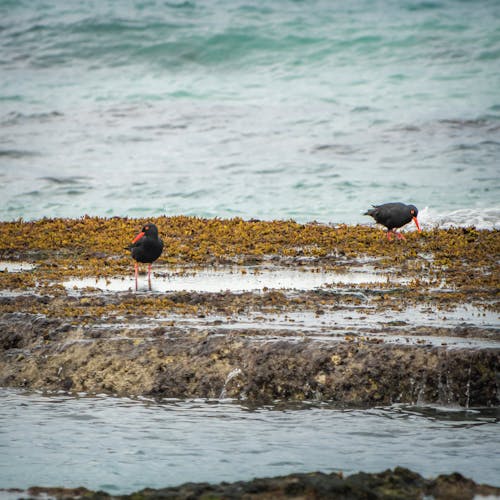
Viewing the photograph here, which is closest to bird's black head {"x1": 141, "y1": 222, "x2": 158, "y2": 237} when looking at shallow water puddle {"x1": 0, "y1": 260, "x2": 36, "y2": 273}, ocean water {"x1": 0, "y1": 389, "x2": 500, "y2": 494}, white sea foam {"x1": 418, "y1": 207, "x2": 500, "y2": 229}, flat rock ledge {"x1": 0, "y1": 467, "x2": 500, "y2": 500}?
shallow water puddle {"x1": 0, "y1": 260, "x2": 36, "y2": 273}

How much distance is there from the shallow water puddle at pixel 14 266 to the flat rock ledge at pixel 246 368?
15.6ft

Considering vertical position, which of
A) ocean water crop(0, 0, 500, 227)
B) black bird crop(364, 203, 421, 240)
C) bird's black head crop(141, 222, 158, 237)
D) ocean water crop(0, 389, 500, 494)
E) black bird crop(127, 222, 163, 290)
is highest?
ocean water crop(0, 0, 500, 227)

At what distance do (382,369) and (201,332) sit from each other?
6.31 ft

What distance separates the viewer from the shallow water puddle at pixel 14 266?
12530 mm

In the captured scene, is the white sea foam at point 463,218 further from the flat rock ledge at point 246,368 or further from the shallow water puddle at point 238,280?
the flat rock ledge at point 246,368

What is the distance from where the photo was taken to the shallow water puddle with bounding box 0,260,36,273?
12530mm

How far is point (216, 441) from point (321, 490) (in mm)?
1710

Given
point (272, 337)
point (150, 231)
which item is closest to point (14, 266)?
point (150, 231)

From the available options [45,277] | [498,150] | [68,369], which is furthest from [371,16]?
[68,369]

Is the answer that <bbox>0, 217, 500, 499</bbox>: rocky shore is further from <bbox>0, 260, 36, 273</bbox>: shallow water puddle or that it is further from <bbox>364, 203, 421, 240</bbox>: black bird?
<bbox>364, 203, 421, 240</bbox>: black bird

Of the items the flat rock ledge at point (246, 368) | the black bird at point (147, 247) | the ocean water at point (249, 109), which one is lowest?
the flat rock ledge at point (246, 368)

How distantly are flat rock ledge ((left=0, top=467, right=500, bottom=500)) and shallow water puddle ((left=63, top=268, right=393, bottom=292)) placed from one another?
604cm

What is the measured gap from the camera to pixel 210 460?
5.42 metres

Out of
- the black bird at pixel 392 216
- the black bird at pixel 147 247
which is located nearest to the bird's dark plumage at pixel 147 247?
the black bird at pixel 147 247
